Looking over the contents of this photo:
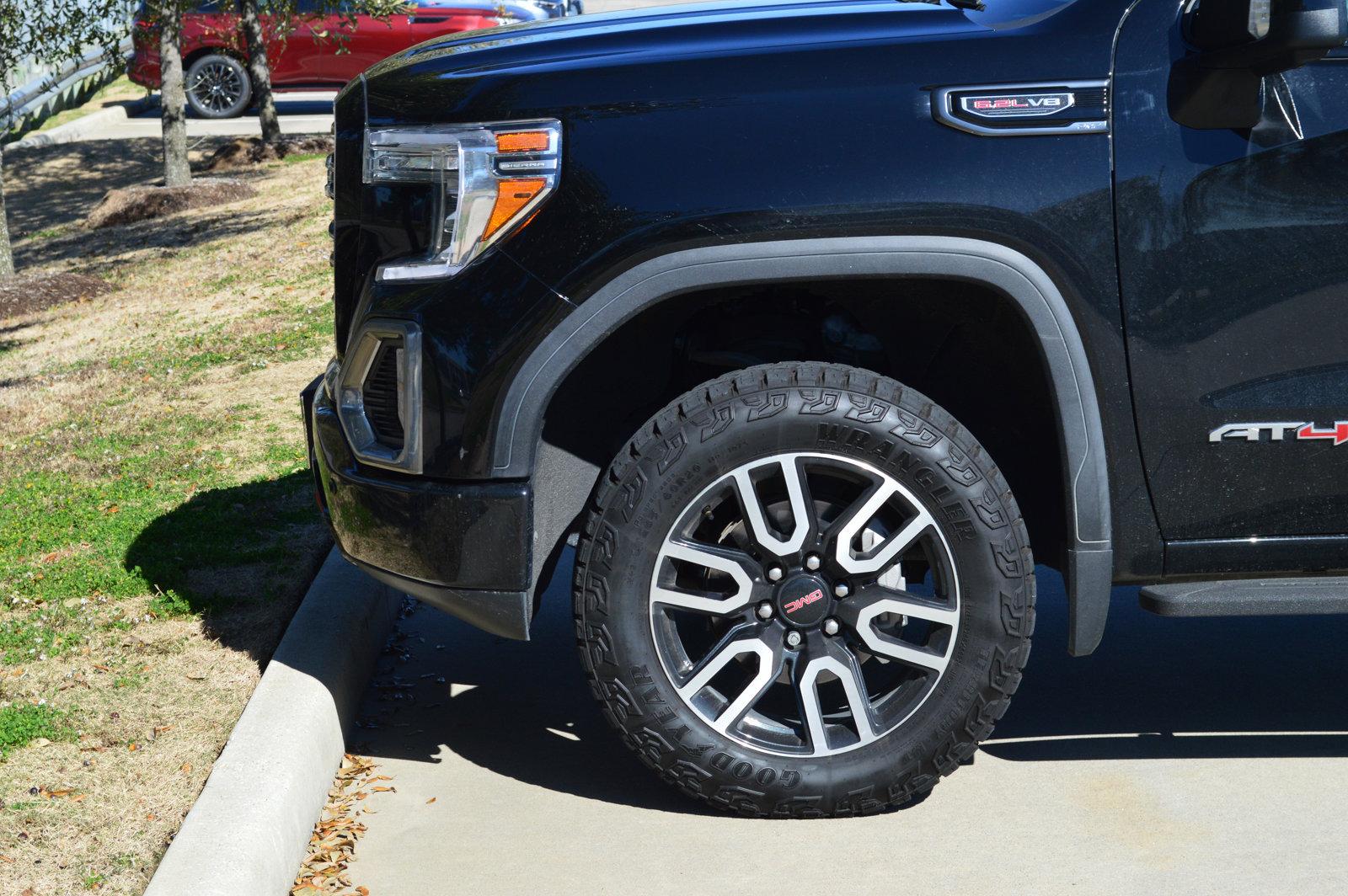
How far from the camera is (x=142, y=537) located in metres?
5.05

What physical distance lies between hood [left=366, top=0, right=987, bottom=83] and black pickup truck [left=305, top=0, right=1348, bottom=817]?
15mm

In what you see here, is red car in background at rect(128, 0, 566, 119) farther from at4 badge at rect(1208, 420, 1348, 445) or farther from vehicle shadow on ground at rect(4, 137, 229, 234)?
at4 badge at rect(1208, 420, 1348, 445)

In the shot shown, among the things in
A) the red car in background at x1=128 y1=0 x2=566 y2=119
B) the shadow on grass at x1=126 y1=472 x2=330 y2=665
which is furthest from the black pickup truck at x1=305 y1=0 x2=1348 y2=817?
the red car in background at x1=128 y1=0 x2=566 y2=119

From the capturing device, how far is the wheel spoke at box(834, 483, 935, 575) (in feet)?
10.6

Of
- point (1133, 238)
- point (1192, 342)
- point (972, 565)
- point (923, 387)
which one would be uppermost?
point (1133, 238)

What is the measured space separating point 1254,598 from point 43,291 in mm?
8953

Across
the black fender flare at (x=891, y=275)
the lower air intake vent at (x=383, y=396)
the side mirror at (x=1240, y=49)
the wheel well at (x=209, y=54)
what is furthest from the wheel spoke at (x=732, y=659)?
the wheel well at (x=209, y=54)

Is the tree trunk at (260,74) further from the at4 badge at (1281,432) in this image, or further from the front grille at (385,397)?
the at4 badge at (1281,432)

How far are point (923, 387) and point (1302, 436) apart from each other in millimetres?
911

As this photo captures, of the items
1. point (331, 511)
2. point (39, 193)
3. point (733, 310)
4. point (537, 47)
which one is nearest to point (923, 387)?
point (733, 310)

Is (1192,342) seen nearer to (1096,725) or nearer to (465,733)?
(1096,725)

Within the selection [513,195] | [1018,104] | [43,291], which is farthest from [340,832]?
[43,291]

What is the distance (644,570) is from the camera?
3260 millimetres

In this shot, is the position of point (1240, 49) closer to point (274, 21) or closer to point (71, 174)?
point (274, 21)
